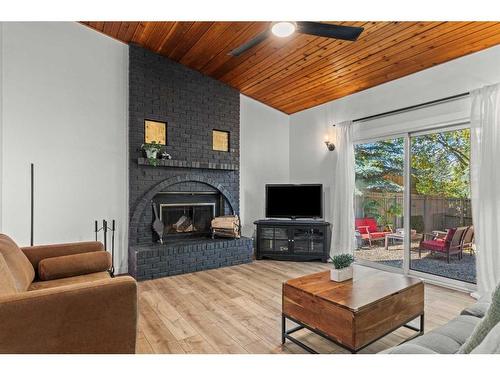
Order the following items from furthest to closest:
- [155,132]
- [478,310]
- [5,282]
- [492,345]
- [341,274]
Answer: [155,132] < [341,274] < [478,310] < [5,282] < [492,345]

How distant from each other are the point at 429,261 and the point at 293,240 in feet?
6.09

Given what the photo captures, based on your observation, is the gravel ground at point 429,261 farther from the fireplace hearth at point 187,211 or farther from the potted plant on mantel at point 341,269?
the fireplace hearth at point 187,211

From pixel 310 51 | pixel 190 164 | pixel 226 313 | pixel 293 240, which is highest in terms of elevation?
pixel 310 51

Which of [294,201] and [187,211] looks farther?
[294,201]

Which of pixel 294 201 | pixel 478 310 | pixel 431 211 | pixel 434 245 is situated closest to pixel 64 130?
pixel 294 201

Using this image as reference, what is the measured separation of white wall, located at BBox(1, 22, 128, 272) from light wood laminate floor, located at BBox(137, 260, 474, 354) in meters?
1.21

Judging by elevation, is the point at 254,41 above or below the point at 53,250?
above

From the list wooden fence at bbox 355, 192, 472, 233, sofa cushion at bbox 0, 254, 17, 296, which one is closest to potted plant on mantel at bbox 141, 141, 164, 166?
sofa cushion at bbox 0, 254, 17, 296

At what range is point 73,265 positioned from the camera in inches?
94.8

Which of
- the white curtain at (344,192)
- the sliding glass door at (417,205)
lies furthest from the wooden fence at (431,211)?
the white curtain at (344,192)

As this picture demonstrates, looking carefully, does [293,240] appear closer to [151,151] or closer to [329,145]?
[329,145]

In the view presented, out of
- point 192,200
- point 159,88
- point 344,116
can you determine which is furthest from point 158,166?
point 344,116

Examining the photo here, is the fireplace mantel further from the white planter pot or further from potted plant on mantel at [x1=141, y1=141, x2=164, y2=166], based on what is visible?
the white planter pot
